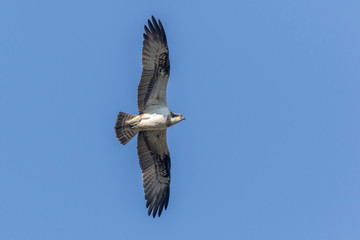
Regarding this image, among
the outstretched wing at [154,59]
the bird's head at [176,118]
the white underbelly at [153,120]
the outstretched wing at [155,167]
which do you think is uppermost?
the outstretched wing at [154,59]

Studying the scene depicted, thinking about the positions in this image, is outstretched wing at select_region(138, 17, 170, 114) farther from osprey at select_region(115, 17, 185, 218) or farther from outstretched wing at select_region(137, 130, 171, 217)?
outstretched wing at select_region(137, 130, 171, 217)

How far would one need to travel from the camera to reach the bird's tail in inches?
729

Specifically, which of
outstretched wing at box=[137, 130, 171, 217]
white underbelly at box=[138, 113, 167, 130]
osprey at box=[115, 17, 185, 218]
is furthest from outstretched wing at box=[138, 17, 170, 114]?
outstretched wing at box=[137, 130, 171, 217]

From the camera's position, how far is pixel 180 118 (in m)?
18.6

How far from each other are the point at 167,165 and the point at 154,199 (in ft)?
3.36

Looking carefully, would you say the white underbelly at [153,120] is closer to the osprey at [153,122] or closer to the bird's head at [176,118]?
the osprey at [153,122]

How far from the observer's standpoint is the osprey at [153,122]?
18.1 m

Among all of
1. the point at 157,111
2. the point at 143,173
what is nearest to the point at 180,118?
the point at 157,111

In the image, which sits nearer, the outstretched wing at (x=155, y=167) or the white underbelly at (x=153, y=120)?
the white underbelly at (x=153, y=120)

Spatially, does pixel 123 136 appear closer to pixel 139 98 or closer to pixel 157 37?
pixel 139 98

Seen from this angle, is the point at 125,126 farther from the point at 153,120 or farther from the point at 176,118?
the point at 176,118

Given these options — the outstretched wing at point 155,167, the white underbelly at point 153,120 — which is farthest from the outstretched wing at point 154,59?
the outstretched wing at point 155,167

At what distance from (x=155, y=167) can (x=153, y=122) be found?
1.60 m

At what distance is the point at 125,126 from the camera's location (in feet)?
60.9
